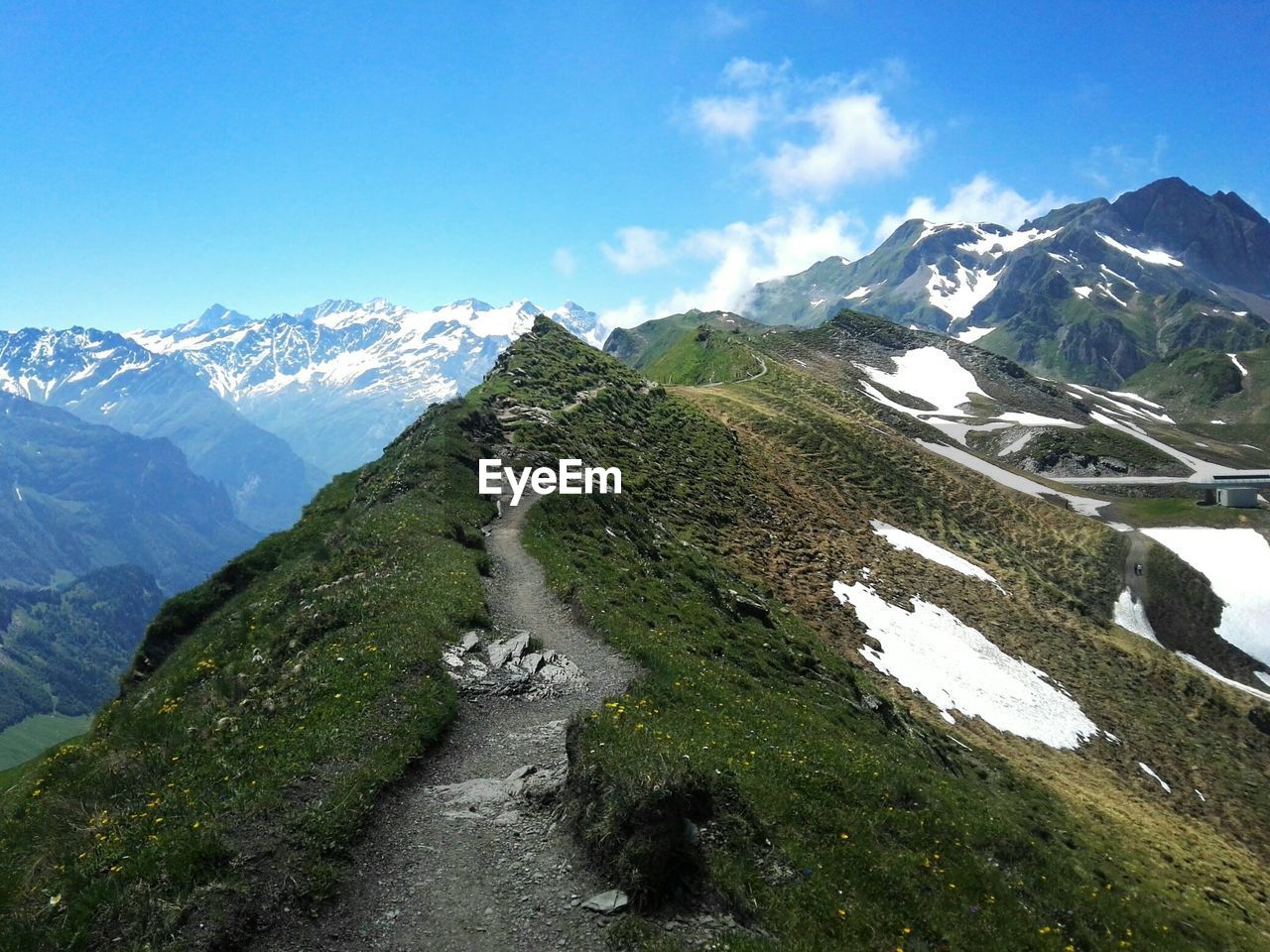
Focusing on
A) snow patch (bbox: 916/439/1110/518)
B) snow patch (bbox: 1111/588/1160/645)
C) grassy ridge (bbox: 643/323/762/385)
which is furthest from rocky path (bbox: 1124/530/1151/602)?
grassy ridge (bbox: 643/323/762/385)

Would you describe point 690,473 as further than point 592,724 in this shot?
Yes

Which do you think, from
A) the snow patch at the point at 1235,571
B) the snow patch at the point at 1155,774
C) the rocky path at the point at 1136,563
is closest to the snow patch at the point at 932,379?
the snow patch at the point at 1235,571

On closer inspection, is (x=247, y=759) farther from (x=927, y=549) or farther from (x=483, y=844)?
(x=927, y=549)

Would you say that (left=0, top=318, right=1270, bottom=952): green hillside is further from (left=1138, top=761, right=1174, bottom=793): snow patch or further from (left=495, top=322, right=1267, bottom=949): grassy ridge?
(left=1138, top=761, right=1174, bottom=793): snow patch

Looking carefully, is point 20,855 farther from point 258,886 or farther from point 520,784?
point 520,784

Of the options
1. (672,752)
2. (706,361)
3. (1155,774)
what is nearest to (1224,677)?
(1155,774)

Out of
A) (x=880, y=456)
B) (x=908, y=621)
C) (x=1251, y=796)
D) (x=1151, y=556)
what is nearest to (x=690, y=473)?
(x=908, y=621)
